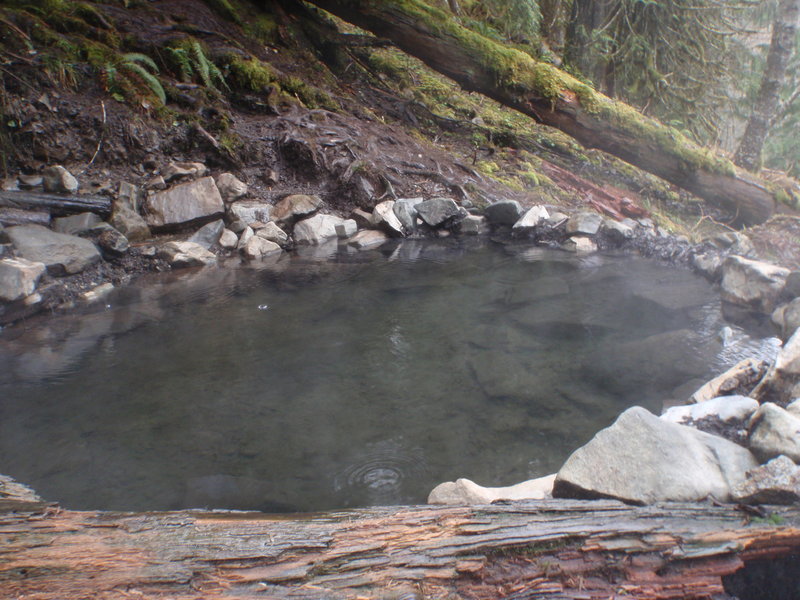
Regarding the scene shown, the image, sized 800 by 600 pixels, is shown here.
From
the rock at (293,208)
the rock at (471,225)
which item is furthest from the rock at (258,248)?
the rock at (471,225)

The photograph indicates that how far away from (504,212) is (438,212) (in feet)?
3.12

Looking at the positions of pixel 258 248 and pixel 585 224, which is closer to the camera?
pixel 258 248

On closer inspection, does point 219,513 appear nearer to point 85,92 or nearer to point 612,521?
point 612,521

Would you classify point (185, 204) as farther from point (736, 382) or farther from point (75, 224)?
point (736, 382)

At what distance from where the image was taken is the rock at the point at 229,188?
7309mm

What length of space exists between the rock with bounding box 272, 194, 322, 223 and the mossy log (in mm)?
5637

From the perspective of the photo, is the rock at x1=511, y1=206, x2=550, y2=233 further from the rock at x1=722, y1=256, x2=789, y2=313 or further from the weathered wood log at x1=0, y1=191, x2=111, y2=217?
the weathered wood log at x1=0, y1=191, x2=111, y2=217

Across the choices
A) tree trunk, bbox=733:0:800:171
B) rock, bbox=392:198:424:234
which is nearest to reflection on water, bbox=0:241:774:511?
rock, bbox=392:198:424:234

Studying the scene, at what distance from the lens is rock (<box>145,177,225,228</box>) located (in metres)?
6.68

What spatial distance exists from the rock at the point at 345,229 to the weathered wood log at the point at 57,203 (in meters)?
2.81

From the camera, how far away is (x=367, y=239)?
744 centimetres

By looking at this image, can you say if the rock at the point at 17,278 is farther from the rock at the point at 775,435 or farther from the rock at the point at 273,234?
the rock at the point at 775,435

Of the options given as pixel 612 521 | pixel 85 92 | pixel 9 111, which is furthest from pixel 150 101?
pixel 612 521

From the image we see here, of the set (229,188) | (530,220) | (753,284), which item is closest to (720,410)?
(753,284)
